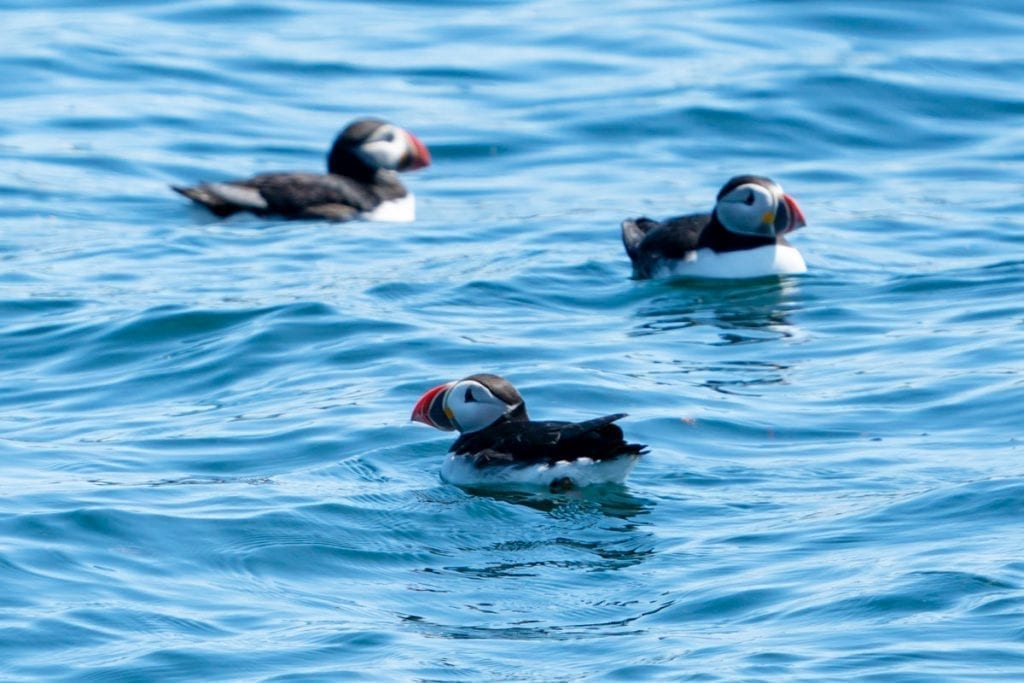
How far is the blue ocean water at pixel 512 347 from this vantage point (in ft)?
23.2

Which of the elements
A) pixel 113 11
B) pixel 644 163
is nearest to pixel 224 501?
pixel 644 163

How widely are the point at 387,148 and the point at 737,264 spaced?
3.80m

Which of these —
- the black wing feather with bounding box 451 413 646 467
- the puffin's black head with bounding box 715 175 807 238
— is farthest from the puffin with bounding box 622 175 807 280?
the black wing feather with bounding box 451 413 646 467

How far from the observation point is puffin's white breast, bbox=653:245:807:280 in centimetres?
1323

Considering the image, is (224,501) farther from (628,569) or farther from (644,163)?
(644,163)

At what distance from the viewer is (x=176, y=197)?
16203mm

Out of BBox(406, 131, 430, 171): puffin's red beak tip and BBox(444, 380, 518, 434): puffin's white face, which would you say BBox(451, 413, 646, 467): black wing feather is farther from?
BBox(406, 131, 430, 171): puffin's red beak tip

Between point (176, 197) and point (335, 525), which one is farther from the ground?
point (176, 197)

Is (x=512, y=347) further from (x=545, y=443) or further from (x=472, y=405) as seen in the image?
(x=545, y=443)

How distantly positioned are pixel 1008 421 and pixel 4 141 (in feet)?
34.8

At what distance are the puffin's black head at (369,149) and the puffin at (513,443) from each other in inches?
273

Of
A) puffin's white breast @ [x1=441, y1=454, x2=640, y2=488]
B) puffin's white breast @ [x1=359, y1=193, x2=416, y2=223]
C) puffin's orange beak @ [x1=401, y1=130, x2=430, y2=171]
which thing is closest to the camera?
puffin's white breast @ [x1=441, y1=454, x2=640, y2=488]

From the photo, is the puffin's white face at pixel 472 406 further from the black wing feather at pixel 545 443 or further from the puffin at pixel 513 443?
the black wing feather at pixel 545 443

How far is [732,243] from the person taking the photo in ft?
43.8
